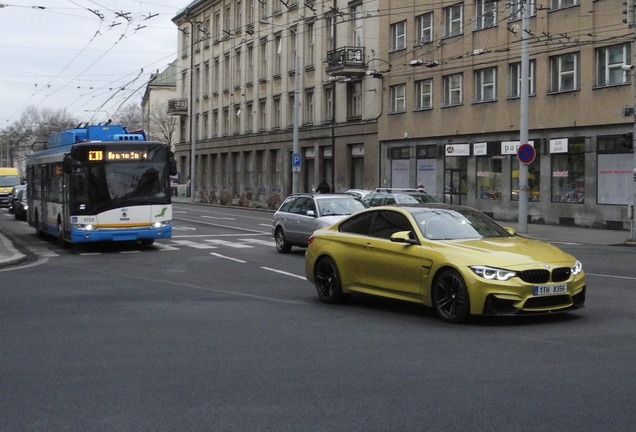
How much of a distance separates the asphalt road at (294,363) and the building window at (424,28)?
30.9 metres

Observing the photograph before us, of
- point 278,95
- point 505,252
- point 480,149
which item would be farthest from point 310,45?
point 505,252

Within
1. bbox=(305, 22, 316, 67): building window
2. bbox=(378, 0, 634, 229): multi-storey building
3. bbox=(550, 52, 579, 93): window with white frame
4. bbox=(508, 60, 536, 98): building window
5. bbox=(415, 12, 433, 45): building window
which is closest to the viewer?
bbox=(378, 0, 634, 229): multi-storey building

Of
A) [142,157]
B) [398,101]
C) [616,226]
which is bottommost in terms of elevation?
[616,226]

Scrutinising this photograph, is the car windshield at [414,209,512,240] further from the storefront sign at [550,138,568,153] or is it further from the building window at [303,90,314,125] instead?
the building window at [303,90,314,125]

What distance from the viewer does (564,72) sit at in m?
37.2

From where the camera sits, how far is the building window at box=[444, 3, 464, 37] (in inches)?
1697

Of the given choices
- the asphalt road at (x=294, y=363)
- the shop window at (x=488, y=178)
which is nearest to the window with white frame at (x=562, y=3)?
the shop window at (x=488, y=178)

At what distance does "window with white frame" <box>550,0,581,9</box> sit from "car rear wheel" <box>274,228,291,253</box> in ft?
58.5

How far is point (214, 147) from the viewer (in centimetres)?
7494

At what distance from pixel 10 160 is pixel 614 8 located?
97.0 metres

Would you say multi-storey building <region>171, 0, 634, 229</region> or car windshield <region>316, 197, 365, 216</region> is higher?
multi-storey building <region>171, 0, 634, 229</region>

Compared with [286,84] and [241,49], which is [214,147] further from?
[286,84]

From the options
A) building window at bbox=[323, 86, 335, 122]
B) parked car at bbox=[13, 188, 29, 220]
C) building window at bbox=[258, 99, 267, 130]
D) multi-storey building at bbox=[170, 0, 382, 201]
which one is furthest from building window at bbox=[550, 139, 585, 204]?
building window at bbox=[258, 99, 267, 130]

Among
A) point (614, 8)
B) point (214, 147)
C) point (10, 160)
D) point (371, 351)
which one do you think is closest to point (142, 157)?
point (371, 351)
